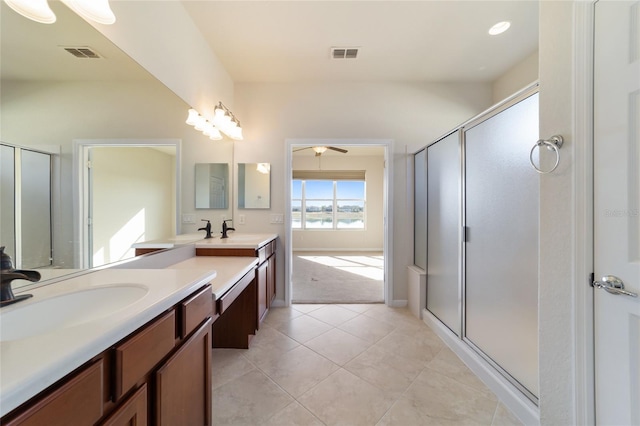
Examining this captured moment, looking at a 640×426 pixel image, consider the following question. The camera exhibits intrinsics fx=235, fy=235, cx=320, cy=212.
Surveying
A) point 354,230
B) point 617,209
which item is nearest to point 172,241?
point 617,209

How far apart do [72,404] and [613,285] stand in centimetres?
172

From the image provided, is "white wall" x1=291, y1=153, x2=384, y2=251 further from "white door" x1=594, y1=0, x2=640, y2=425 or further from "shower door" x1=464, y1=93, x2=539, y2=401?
"white door" x1=594, y1=0, x2=640, y2=425

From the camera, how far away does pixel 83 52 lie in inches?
42.7

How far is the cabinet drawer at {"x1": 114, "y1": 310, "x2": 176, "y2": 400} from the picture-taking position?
2.06 ft

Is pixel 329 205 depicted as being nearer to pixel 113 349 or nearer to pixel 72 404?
pixel 113 349

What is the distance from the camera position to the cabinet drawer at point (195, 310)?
0.91 m

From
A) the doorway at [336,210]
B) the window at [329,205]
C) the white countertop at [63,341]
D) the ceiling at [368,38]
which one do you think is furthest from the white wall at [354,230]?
the white countertop at [63,341]

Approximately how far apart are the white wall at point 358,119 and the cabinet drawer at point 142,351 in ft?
6.78

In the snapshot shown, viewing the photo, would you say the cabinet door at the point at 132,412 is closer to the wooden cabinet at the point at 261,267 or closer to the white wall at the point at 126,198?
the white wall at the point at 126,198

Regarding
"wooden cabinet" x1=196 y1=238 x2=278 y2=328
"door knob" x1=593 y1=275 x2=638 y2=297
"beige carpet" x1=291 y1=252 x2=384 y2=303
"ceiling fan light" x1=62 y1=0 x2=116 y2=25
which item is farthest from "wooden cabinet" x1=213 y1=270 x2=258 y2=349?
"door knob" x1=593 y1=275 x2=638 y2=297

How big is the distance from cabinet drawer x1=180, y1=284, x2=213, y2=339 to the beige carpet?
81.2 inches

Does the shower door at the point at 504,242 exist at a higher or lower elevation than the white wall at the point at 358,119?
lower

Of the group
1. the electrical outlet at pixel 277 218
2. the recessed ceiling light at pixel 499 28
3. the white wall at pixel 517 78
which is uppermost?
the recessed ceiling light at pixel 499 28

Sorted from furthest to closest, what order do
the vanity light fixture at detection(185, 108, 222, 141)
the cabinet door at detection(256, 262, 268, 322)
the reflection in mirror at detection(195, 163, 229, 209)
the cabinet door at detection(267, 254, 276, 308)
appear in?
the cabinet door at detection(267, 254, 276, 308) < the reflection in mirror at detection(195, 163, 229, 209) < the cabinet door at detection(256, 262, 268, 322) < the vanity light fixture at detection(185, 108, 222, 141)
